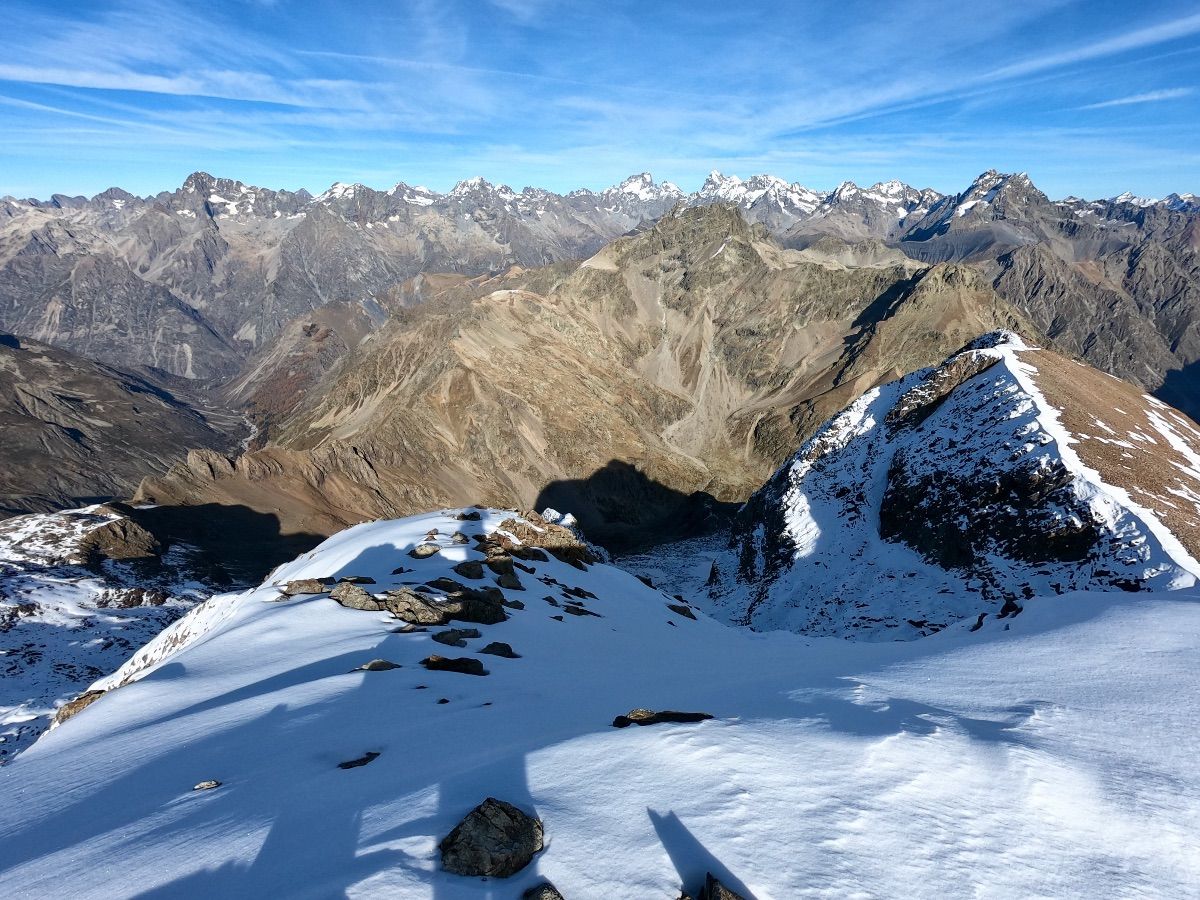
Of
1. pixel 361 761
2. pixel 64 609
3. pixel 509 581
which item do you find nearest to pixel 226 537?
pixel 64 609

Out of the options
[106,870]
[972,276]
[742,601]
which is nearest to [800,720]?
[106,870]

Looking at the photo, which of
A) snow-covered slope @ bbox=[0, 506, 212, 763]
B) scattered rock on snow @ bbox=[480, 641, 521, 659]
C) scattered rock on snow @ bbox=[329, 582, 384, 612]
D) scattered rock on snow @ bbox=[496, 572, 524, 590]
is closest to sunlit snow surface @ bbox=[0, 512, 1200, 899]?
scattered rock on snow @ bbox=[480, 641, 521, 659]

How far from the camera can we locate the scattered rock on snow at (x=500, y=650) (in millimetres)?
16291

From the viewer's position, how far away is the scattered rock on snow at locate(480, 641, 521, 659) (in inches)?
641

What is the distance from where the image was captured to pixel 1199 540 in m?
26.9

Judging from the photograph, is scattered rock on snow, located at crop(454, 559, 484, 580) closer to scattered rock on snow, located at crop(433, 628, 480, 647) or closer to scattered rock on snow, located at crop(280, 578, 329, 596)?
scattered rock on snow, located at crop(280, 578, 329, 596)

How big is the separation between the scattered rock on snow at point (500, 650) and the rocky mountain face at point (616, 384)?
82.7 meters

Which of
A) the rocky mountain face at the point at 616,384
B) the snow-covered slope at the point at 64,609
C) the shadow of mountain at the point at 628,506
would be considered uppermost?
the rocky mountain face at the point at 616,384

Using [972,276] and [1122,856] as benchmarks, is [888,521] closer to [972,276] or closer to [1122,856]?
[1122,856]

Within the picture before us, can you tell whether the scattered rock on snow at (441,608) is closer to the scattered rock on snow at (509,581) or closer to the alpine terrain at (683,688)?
the alpine terrain at (683,688)

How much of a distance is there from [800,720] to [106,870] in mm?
9060

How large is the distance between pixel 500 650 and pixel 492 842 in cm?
1071

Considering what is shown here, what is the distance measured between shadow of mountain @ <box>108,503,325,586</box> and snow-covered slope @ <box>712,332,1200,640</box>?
59.6 metres

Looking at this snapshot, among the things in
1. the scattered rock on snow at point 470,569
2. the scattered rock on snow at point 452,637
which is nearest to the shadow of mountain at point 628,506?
the scattered rock on snow at point 470,569
